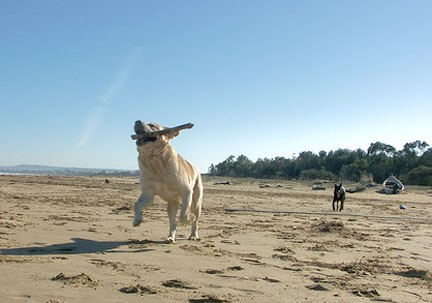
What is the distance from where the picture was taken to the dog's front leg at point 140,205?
8250mm

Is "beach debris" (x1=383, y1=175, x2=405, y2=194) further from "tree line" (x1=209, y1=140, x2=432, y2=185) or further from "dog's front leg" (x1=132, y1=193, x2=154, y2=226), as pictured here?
"dog's front leg" (x1=132, y1=193, x2=154, y2=226)

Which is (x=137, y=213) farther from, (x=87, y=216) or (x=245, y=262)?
(x=87, y=216)

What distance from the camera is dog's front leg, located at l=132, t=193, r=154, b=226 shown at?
27.1 ft

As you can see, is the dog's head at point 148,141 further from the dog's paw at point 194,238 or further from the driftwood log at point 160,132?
the dog's paw at point 194,238

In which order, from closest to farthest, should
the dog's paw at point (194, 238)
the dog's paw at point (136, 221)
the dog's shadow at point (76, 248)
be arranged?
the dog's shadow at point (76, 248), the dog's paw at point (136, 221), the dog's paw at point (194, 238)

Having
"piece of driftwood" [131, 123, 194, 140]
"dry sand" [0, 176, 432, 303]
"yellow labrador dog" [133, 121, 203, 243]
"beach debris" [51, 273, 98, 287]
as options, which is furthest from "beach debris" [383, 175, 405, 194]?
"beach debris" [51, 273, 98, 287]

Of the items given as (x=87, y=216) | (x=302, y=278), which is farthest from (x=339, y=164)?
(x=302, y=278)

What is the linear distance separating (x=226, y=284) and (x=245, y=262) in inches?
59.8

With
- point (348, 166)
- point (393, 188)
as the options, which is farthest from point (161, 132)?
point (348, 166)

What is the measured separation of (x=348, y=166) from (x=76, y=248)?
216 feet

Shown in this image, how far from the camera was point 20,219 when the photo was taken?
36.4ft

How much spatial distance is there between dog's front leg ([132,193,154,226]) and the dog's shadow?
1.45ft

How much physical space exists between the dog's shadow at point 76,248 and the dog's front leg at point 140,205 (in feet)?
1.45

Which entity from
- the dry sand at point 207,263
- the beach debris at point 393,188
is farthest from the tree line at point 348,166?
the dry sand at point 207,263
